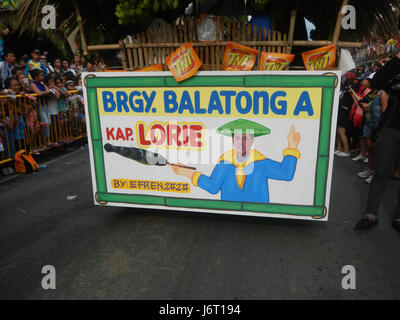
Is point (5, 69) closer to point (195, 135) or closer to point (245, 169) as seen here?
point (195, 135)

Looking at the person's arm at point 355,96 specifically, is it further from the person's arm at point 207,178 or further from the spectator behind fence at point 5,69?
the spectator behind fence at point 5,69

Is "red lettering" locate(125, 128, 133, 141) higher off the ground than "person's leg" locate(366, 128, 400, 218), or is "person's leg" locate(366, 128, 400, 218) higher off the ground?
"red lettering" locate(125, 128, 133, 141)

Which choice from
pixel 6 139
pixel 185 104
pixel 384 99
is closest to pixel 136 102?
pixel 185 104

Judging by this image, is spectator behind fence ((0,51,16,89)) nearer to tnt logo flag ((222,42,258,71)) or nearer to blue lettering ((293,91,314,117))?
tnt logo flag ((222,42,258,71))

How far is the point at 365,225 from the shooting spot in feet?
12.2

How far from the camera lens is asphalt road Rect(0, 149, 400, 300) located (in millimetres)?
2650

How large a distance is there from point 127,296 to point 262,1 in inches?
113

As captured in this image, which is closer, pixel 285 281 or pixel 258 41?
pixel 285 281

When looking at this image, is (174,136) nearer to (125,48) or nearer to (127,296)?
(125,48)

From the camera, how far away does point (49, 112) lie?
26.3 ft

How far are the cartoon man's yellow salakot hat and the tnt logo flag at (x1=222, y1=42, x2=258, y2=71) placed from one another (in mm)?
517

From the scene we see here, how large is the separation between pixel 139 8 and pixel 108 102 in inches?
39.1

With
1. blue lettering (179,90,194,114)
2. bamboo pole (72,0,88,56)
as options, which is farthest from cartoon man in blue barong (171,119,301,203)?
bamboo pole (72,0,88,56)
